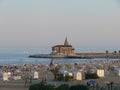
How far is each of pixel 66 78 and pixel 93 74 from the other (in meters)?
1.86

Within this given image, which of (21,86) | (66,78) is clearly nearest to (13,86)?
(21,86)

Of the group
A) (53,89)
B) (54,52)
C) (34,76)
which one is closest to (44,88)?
(53,89)

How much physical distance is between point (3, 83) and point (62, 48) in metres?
83.7

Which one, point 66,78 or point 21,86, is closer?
point 21,86

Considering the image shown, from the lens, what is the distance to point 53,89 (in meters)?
14.1

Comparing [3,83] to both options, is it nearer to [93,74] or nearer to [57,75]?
[57,75]

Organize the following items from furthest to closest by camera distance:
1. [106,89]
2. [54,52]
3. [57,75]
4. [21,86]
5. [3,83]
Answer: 1. [54,52]
2. [57,75]
3. [3,83]
4. [21,86]
5. [106,89]

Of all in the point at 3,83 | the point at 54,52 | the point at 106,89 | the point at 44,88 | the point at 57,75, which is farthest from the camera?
the point at 54,52

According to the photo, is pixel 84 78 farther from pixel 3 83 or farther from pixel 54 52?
pixel 54 52

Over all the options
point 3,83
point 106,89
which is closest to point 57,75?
point 3,83

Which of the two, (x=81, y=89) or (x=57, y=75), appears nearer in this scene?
(x=81, y=89)

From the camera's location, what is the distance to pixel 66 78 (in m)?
20.5

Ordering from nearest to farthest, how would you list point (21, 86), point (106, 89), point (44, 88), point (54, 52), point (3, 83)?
point (44, 88), point (106, 89), point (21, 86), point (3, 83), point (54, 52)

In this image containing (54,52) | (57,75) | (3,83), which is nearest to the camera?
(3,83)
